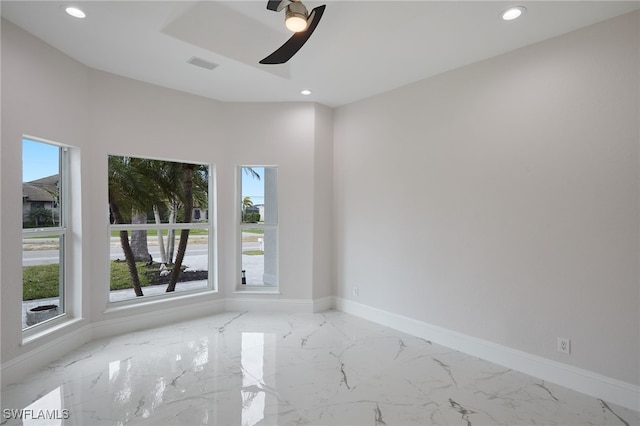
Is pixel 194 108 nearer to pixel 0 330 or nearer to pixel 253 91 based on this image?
pixel 253 91

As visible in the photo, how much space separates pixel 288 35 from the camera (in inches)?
121

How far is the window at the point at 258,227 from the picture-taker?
458cm

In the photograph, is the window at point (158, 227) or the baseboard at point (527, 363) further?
the window at point (158, 227)

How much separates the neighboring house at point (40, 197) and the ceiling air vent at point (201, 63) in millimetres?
1748

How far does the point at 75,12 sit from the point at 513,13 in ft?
10.6

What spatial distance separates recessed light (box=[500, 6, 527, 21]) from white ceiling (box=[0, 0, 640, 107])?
5cm

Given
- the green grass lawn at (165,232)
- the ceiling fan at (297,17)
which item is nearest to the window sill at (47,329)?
the green grass lawn at (165,232)

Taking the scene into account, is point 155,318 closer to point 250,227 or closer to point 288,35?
point 250,227

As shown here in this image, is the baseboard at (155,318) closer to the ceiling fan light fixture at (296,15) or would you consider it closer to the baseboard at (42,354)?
the baseboard at (42,354)

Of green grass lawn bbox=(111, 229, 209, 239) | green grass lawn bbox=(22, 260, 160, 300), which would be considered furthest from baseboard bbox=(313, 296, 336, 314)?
green grass lawn bbox=(22, 260, 160, 300)

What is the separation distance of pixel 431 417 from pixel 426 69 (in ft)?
10.1

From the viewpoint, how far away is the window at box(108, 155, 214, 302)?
381 centimetres

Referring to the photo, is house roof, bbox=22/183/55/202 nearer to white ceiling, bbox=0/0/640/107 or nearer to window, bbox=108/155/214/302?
window, bbox=108/155/214/302

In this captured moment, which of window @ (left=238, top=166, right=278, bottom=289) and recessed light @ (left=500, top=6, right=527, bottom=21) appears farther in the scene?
window @ (left=238, top=166, right=278, bottom=289)
